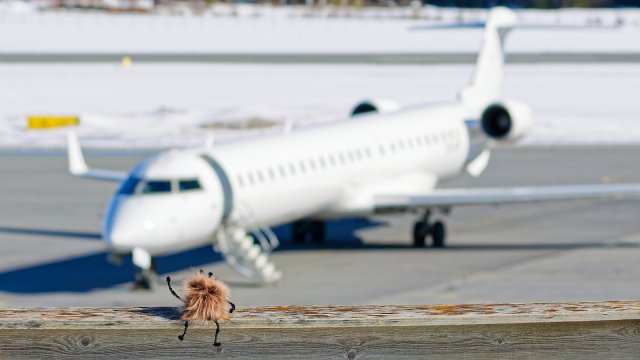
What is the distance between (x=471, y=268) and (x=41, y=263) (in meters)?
7.01

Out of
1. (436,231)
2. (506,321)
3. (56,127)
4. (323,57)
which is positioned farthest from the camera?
(323,57)

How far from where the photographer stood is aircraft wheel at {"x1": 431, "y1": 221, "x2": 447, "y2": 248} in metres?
25.2

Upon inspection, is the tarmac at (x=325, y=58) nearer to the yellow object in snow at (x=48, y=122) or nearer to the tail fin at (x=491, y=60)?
the yellow object in snow at (x=48, y=122)

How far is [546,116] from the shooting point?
50.6 metres

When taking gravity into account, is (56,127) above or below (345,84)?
below

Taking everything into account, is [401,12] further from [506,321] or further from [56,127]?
[506,321]

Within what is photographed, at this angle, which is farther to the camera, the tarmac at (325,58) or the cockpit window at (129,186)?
the tarmac at (325,58)

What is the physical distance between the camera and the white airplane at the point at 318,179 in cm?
1995

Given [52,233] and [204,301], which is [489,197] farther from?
[204,301]

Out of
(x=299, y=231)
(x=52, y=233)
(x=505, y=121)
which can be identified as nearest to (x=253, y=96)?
(x=505, y=121)

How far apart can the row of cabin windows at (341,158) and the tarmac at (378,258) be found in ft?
4.46

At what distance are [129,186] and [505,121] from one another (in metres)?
9.89

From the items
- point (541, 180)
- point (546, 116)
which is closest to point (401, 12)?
point (546, 116)

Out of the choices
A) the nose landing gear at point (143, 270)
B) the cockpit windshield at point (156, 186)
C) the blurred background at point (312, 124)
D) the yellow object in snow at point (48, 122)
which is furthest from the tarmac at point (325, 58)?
the nose landing gear at point (143, 270)
